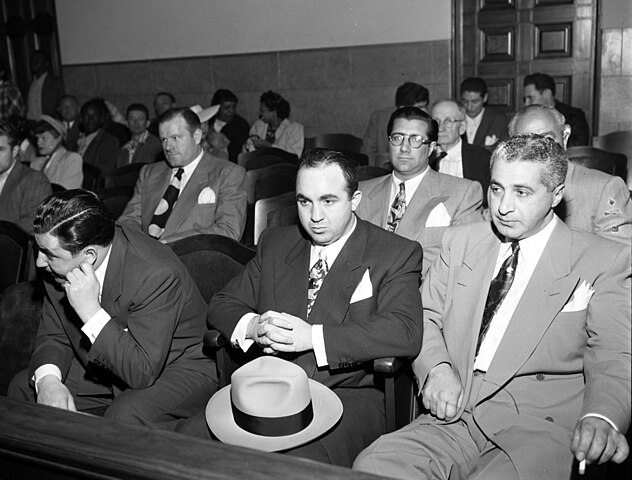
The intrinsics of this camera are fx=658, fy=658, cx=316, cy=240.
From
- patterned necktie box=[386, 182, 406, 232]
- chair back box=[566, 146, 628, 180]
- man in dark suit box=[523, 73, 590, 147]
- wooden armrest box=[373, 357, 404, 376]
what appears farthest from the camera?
man in dark suit box=[523, 73, 590, 147]

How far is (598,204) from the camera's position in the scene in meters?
2.69

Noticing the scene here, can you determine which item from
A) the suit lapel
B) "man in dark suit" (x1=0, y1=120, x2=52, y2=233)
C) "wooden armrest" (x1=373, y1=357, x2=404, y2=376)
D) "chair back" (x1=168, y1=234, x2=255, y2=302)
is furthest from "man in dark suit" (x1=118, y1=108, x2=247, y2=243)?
the suit lapel

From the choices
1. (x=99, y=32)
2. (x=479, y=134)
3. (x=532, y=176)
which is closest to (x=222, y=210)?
(x=532, y=176)

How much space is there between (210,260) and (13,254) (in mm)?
997

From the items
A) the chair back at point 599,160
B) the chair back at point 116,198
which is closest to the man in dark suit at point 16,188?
the chair back at point 116,198

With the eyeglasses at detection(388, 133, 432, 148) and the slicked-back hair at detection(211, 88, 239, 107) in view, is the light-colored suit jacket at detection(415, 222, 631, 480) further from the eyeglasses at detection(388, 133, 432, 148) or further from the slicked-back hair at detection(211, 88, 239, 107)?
the slicked-back hair at detection(211, 88, 239, 107)

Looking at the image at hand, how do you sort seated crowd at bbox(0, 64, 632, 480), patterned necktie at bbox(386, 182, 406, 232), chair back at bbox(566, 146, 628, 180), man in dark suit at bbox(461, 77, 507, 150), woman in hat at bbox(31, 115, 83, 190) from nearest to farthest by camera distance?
seated crowd at bbox(0, 64, 632, 480), patterned necktie at bbox(386, 182, 406, 232), chair back at bbox(566, 146, 628, 180), woman in hat at bbox(31, 115, 83, 190), man in dark suit at bbox(461, 77, 507, 150)

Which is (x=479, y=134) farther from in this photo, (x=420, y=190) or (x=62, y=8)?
(x=62, y=8)

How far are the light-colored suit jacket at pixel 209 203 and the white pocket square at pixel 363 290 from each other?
1.61 meters

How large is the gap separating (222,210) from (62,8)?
20.0 feet

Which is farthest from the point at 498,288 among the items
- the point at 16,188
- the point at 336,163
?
the point at 16,188

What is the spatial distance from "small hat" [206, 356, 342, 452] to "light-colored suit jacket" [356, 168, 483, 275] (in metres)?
1.28

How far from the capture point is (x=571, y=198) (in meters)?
2.74

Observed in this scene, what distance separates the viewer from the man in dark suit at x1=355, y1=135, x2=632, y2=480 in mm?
1694
